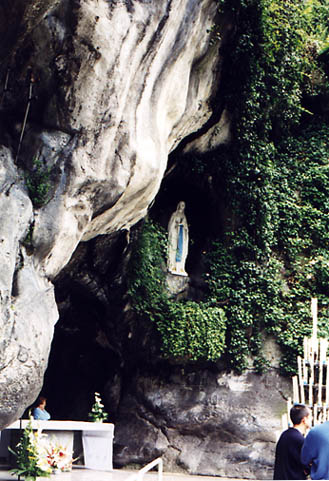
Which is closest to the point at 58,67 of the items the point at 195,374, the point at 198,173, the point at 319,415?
the point at 319,415

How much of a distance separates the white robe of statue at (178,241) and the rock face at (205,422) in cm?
210

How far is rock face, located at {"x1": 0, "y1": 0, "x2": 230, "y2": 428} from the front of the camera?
7500 millimetres

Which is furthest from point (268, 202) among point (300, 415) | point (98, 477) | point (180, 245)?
point (300, 415)

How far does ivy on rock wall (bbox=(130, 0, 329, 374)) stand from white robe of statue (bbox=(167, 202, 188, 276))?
1.53 feet

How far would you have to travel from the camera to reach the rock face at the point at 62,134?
750 centimetres

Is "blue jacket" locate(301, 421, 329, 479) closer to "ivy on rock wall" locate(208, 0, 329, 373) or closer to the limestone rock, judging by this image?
the limestone rock

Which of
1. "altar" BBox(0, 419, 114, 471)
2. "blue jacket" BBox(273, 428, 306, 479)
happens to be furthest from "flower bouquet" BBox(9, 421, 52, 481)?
"blue jacket" BBox(273, 428, 306, 479)

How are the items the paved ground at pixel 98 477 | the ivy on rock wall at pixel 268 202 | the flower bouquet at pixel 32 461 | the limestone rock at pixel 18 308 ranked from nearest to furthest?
the limestone rock at pixel 18 308, the flower bouquet at pixel 32 461, the paved ground at pixel 98 477, the ivy on rock wall at pixel 268 202

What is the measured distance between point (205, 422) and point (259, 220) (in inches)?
160

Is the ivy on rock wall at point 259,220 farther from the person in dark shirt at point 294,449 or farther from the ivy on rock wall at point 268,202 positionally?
the person in dark shirt at point 294,449

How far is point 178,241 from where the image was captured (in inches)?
568

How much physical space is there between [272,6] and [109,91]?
6.04 meters

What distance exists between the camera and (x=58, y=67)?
8.81 m

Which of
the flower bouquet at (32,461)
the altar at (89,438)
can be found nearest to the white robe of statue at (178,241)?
the altar at (89,438)
